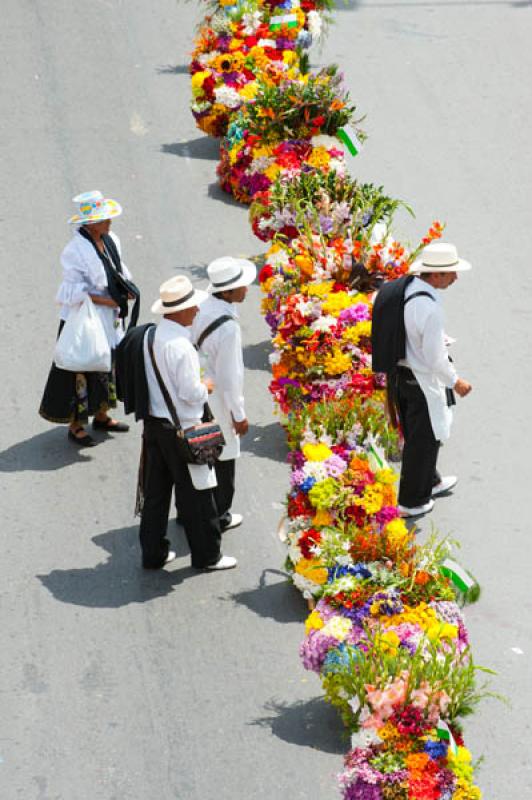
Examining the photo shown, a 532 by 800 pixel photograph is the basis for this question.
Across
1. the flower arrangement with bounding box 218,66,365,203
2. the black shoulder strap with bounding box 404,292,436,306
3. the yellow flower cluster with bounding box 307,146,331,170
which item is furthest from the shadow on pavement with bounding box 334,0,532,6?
the black shoulder strap with bounding box 404,292,436,306

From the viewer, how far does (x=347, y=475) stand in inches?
264

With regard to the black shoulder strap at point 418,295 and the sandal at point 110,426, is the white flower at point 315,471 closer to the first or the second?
the black shoulder strap at point 418,295

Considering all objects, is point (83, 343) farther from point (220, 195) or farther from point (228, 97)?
point (228, 97)

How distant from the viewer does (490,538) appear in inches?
304

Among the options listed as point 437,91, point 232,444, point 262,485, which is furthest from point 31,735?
point 437,91

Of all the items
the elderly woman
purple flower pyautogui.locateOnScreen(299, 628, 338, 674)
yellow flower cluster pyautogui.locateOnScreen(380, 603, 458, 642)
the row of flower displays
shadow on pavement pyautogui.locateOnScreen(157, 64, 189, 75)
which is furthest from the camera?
shadow on pavement pyautogui.locateOnScreen(157, 64, 189, 75)

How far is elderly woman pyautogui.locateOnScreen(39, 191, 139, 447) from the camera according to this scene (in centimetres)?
805

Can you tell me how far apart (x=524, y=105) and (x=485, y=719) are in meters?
9.83

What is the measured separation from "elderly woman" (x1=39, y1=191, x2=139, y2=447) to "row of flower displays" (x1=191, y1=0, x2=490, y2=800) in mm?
1077

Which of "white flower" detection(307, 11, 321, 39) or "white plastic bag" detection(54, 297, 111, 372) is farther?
"white flower" detection(307, 11, 321, 39)

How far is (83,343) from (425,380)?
2314 mm

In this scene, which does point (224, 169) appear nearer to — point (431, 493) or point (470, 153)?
point (470, 153)

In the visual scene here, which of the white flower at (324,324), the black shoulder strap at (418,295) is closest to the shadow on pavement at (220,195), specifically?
the white flower at (324,324)

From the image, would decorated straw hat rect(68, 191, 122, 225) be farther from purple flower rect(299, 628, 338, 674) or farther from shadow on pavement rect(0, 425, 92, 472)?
purple flower rect(299, 628, 338, 674)
